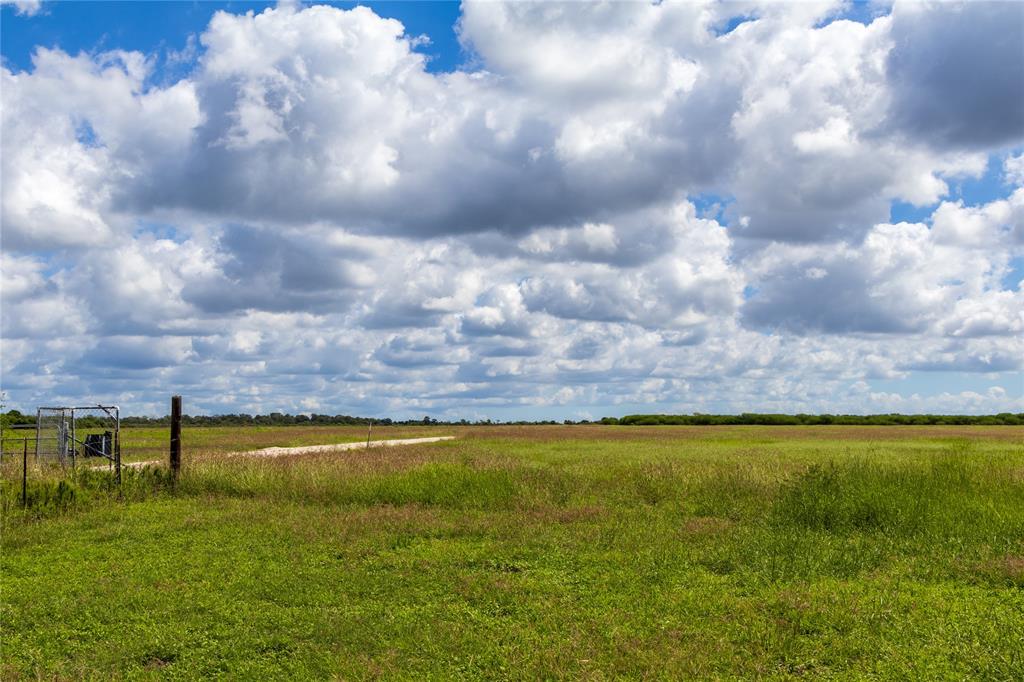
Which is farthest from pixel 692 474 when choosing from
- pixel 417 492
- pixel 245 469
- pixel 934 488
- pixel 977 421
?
pixel 977 421

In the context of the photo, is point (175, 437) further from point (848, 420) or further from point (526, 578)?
point (848, 420)

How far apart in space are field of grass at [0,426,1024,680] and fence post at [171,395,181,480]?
200 centimetres

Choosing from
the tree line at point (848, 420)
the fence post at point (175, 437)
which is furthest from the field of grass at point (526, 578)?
the tree line at point (848, 420)

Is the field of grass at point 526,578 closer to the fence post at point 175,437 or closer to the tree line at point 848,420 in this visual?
the fence post at point 175,437

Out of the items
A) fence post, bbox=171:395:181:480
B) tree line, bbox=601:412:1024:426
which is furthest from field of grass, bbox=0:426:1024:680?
tree line, bbox=601:412:1024:426

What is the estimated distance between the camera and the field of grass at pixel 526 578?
26.0 feet

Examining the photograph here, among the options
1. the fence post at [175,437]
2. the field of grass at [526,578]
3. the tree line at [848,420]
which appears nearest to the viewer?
the field of grass at [526,578]

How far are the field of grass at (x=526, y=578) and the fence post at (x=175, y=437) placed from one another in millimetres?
1997

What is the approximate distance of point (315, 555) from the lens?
12406 millimetres

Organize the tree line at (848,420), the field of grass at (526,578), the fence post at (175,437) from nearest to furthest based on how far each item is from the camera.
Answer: the field of grass at (526,578), the fence post at (175,437), the tree line at (848,420)

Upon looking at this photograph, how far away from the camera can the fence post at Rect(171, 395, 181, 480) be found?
21.0 meters

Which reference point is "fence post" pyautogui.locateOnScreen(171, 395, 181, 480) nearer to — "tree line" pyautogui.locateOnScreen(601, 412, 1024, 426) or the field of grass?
the field of grass

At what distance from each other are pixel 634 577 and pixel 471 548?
3151 mm

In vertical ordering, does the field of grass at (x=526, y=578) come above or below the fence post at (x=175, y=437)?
below
